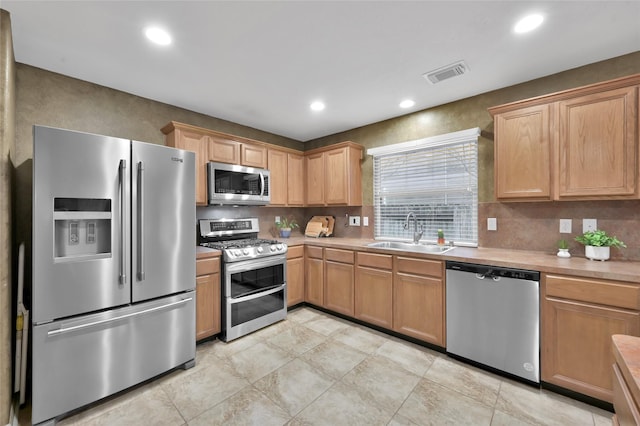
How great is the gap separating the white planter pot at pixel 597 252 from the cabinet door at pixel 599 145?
403 mm

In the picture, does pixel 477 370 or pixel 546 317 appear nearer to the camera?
pixel 546 317

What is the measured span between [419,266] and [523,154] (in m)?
1.35

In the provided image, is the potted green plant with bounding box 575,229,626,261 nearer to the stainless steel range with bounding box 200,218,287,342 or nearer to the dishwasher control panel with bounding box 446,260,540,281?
the dishwasher control panel with bounding box 446,260,540,281

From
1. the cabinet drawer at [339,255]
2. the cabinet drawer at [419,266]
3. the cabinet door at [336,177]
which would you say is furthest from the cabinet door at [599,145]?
the cabinet door at [336,177]

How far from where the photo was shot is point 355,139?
13.3 feet

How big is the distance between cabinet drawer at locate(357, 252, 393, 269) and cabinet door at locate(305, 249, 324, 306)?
Answer: 611 mm

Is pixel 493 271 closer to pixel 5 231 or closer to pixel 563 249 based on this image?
pixel 563 249

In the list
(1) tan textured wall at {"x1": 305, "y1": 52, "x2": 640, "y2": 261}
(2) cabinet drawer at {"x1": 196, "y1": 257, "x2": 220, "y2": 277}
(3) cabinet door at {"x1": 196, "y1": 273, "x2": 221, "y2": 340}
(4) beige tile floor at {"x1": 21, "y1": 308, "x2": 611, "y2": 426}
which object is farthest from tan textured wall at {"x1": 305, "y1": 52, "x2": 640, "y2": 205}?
(3) cabinet door at {"x1": 196, "y1": 273, "x2": 221, "y2": 340}

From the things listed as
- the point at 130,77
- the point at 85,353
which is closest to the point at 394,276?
the point at 85,353

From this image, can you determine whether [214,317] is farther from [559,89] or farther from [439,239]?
[559,89]

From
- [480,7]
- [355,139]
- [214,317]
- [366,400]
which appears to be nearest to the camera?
[480,7]

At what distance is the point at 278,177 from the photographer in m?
3.99

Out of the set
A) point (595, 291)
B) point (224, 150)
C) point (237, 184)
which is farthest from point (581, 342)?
point (224, 150)

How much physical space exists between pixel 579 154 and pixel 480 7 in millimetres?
1428
